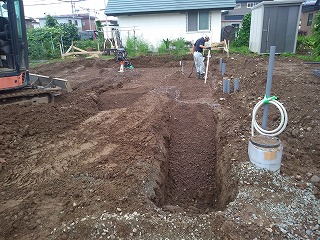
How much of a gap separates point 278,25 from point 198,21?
5.68 m

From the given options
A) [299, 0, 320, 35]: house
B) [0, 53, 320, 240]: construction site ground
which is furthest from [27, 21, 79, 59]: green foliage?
[299, 0, 320, 35]: house

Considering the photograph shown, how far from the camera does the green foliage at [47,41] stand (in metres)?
18.0

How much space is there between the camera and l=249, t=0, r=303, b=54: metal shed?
14.3 meters

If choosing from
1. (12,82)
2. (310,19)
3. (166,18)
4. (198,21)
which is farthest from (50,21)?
(310,19)

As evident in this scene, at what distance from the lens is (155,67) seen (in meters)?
14.7

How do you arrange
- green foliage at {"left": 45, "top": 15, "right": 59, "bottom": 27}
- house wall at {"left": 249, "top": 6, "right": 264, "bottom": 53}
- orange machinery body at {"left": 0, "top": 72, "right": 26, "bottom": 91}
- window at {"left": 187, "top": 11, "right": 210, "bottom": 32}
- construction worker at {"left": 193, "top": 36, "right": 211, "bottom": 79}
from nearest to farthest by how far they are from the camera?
orange machinery body at {"left": 0, "top": 72, "right": 26, "bottom": 91} → construction worker at {"left": 193, "top": 36, "right": 211, "bottom": 79} → house wall at {"left": 249, "top": 6, "right": 264, "bottom": 53} → window at {"left": 187, "top": 11, "right": 210, "bottom": 32} → green foliage at {"left": 45, "top": 15, "right": 59, "bottom": 27}

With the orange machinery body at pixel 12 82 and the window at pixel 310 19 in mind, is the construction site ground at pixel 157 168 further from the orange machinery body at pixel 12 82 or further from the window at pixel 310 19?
the window at pixel 310 19

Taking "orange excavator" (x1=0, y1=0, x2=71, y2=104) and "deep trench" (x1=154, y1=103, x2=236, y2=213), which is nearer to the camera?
"deep trench" (x1=154, y1=103, x2=236, y2=213)

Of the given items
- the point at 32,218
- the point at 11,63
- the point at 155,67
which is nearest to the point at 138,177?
the point at 32,218

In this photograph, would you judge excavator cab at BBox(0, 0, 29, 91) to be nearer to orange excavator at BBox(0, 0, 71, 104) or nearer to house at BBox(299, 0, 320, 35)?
orange excavator at BBox(0, 0, 71, 104)

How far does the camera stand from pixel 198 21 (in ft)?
60.6

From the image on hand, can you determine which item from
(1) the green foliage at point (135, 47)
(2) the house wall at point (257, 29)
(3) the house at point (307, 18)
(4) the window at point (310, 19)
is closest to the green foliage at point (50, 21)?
(1) the green foliage at point (135, 47)

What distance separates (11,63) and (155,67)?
8.88m

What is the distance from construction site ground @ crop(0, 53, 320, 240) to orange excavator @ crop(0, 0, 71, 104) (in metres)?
0.42
